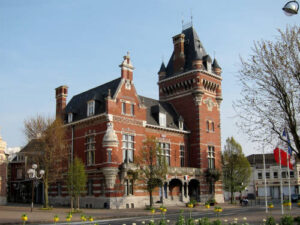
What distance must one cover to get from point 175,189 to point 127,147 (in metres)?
10.7

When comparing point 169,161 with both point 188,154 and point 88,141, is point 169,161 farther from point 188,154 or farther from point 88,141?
point 88,141

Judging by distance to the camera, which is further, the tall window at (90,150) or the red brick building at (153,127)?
the tall window at (90,150)

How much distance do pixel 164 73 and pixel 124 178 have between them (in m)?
22.7

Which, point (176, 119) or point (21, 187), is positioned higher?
point (176, 119)

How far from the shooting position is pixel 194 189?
51.5 metres

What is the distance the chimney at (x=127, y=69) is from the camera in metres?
43.7

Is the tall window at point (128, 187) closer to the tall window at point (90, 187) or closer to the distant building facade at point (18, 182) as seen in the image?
the tall window at point (90, 187)

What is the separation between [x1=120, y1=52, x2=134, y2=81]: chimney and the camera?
43.7m

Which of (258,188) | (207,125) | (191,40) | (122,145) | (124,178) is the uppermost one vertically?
(191,40)

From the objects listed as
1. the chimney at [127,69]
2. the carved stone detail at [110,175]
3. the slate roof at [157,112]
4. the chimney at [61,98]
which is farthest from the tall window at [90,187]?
the chimney at [127,69]

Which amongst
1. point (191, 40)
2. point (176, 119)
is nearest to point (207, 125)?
point (176, 119)

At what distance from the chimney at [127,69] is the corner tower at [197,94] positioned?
11791mm

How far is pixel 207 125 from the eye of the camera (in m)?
53.5

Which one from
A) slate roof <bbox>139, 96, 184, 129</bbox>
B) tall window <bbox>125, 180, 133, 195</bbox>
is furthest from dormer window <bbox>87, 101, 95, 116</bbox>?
tall window <bbox>125, 180, 133, 195</bbox>
